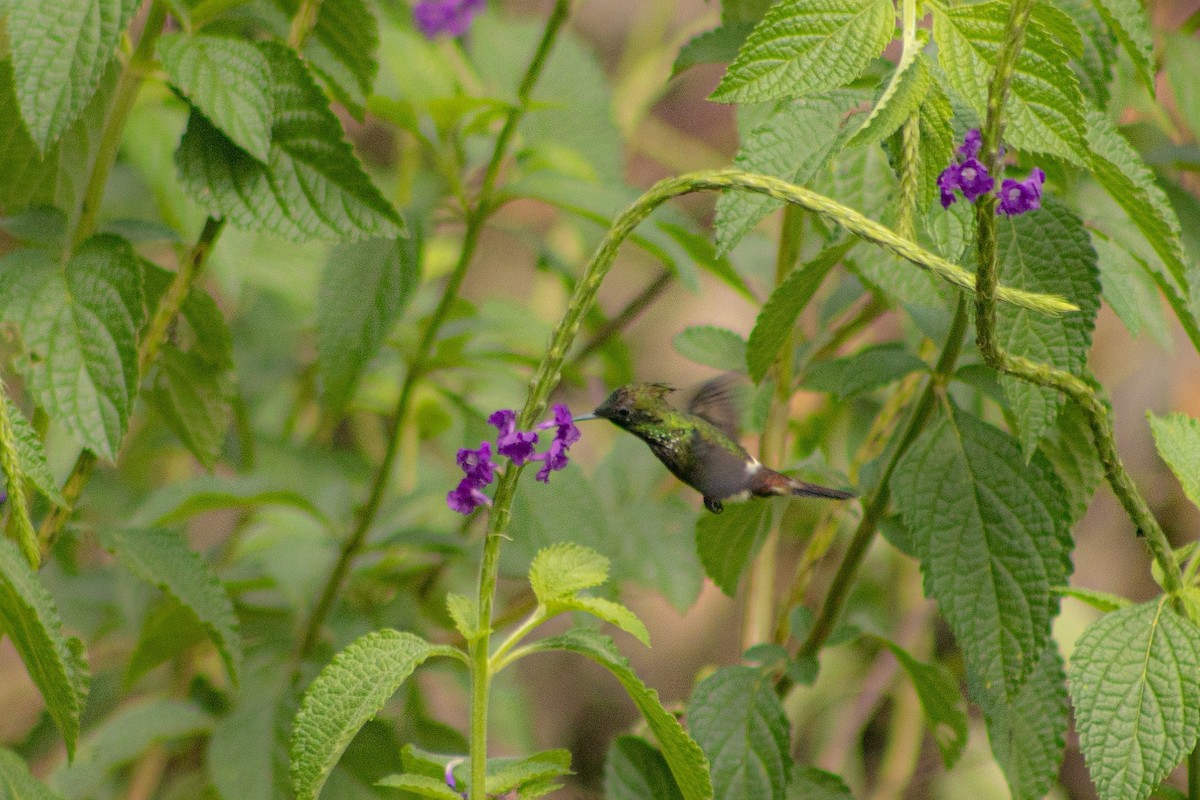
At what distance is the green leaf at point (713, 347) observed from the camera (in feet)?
4.67

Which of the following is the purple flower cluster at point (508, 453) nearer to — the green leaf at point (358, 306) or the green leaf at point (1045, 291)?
the green leaf at point (1045, 291)

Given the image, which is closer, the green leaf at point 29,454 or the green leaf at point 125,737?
the green leaf at point 29,454

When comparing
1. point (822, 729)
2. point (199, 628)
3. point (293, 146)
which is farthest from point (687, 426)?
point (822, 729)

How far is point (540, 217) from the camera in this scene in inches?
144

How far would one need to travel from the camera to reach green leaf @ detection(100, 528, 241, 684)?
1180 mm

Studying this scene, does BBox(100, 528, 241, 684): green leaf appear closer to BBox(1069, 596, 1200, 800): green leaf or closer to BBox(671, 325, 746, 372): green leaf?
BBox(671, 325, 746, 372): green leaf

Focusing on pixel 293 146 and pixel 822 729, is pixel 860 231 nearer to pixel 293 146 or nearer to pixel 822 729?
pixel 293 146

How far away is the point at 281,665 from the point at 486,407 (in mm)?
521

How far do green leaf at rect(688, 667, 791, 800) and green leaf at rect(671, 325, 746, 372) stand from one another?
14.4 inches

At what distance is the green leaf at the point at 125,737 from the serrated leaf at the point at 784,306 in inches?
39.7

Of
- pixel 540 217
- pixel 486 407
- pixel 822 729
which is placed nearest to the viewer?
pixel 486 407

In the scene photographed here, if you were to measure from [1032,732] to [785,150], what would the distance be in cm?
61

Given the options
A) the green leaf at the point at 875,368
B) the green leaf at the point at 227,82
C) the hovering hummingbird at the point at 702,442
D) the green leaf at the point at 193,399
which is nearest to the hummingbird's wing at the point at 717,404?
the hovering hummingbird at the point at 702,442

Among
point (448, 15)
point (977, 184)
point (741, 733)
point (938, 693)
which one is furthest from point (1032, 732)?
point (448, 15)
